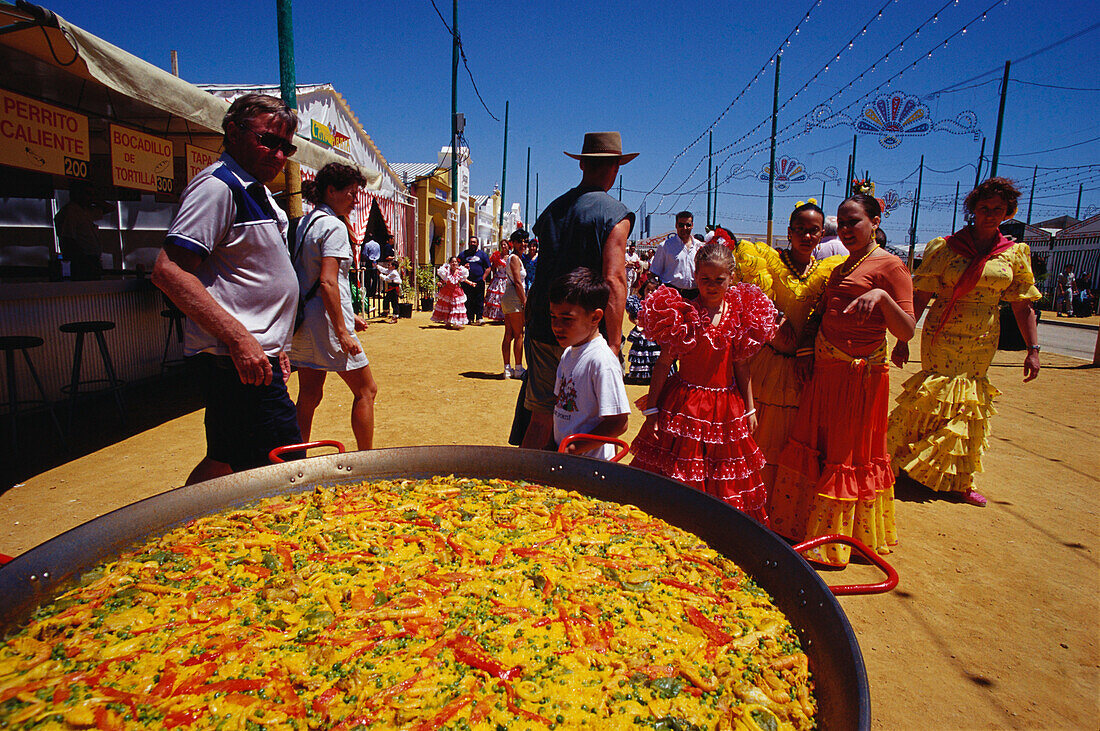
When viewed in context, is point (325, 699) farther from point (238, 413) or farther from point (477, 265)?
point (477, 265)

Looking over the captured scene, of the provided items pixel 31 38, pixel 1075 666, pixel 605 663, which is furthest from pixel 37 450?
pixel 1075 666

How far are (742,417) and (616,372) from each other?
83 centimetres

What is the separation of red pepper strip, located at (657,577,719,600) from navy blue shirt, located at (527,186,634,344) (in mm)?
1698

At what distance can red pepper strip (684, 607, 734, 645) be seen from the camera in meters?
1.56

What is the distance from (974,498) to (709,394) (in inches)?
115

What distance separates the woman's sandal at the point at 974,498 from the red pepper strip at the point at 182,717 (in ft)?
16.8

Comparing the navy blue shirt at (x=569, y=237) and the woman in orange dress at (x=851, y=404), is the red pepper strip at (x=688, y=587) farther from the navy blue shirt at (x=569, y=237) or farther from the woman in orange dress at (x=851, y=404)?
the woman in orange dress at (x=851, y=404)

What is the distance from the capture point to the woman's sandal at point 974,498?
14.3ft

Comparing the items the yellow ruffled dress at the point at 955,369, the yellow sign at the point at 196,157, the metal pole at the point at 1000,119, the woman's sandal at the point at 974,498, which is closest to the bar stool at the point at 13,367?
the yellow sign at the point at 196,157

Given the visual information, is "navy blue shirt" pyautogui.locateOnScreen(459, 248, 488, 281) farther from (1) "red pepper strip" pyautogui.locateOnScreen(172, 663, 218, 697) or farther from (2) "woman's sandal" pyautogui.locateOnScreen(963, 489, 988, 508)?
(1) "red pepper strip" pyautogui.locateOnScreen(172, 663, 218, 697)

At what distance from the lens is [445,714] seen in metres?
1.26

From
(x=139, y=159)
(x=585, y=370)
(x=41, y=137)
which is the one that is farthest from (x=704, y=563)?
(x=139, y=159)

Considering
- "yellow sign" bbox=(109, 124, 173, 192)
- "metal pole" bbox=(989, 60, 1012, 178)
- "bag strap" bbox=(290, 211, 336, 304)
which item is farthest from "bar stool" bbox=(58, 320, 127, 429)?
"metal pole" bbox=(989, 60, 1012, 178)

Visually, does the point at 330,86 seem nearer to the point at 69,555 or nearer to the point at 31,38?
the point at 31,38
